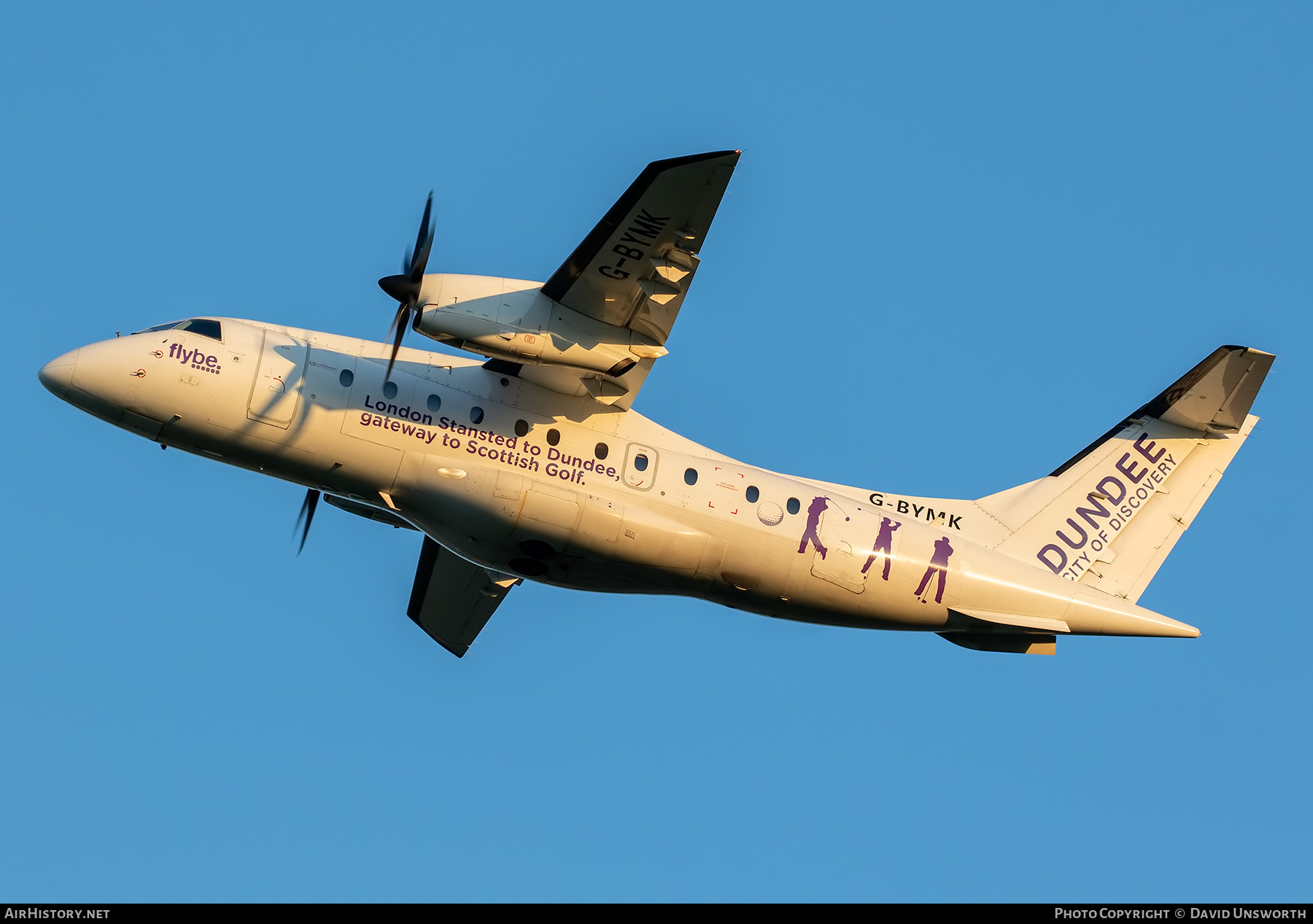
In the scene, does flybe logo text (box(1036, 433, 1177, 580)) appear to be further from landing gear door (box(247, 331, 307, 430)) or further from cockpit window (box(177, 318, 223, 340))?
cockpit window (box(177, 318, 223, 340))

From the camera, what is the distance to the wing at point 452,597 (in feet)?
63.7

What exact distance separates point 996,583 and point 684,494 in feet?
15.2

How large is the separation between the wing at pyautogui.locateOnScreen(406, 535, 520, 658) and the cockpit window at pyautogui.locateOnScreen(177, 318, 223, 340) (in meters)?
4.83

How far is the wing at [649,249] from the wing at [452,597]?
212 inches

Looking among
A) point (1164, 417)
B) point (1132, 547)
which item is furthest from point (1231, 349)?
point (1132, 547)

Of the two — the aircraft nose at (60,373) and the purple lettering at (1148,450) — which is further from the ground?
the purple lettering at (1148,450)

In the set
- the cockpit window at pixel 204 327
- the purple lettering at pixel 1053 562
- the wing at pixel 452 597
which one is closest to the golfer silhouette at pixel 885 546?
the purple lettering at pixel 1053 562

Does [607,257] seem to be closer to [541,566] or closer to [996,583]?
[541,566]

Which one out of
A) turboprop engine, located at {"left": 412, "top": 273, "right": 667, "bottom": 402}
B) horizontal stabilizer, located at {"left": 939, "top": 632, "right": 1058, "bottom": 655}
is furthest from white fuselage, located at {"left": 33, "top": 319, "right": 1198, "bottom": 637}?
turboprop engine, located at {"left": 412, "top": 273, "right": 667, "bottom": 402}

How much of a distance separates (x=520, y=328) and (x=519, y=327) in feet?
0.07

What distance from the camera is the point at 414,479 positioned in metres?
15.9

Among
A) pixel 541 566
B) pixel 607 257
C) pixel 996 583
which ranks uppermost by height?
pixel 607 257

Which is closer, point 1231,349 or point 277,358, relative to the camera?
point 277,358

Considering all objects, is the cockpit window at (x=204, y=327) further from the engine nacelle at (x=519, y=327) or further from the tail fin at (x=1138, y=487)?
the tail fin at (x=1138, y=487)
